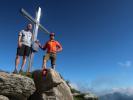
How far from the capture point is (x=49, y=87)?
13.3 m

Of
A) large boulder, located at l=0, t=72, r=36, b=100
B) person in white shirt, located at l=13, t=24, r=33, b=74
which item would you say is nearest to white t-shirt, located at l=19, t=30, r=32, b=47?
person in white shirt, located at l=13, t=24, r=33, b=74

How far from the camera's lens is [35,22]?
18.3 meters

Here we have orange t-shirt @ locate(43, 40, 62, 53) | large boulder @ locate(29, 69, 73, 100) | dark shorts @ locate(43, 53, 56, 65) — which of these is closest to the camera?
large boulder @ locate(29, 69, 73, 100)

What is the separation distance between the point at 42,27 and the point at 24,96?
7865 millimetres

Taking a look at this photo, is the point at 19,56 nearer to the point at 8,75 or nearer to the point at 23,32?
the point at 23,32

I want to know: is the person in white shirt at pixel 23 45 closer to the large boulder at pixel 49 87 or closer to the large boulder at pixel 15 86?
the large boulder at pixel 49 87

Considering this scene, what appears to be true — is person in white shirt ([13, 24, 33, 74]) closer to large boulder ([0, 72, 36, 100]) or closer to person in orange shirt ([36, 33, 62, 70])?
person in orange shirt ([36, 33, 62, 70])

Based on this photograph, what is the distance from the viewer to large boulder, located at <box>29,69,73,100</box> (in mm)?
13141

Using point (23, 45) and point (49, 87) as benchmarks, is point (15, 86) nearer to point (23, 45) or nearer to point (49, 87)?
point (49, 87)

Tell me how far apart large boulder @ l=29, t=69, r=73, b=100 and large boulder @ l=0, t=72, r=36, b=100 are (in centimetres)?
97

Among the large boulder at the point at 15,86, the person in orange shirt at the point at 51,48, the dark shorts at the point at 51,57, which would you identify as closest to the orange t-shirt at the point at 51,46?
the person in orange shirt at the point at 51,48

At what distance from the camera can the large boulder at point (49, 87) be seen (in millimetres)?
13141

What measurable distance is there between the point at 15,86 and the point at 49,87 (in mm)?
2168

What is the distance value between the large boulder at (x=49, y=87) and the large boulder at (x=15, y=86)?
38.3 inches
